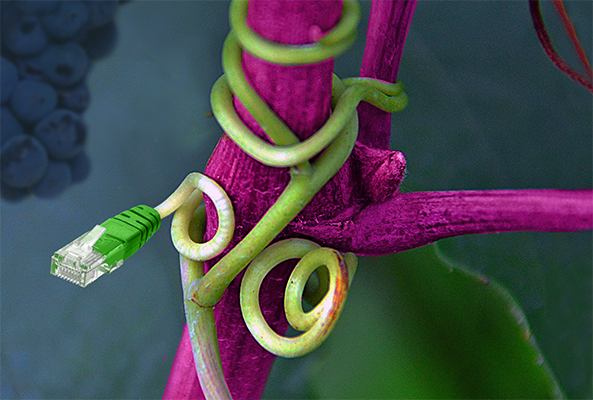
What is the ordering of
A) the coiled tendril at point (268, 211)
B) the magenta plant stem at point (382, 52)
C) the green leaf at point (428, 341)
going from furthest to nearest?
the green leaf at point (428, 341) < the magenta plant stem at point (382, 52) < the coiled tendril at point (268, 211)

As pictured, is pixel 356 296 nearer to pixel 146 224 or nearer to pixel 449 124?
pixel 449 124

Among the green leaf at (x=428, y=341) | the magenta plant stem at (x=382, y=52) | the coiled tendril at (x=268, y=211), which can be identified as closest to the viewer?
the coiled tendril at (x=268, y=211)

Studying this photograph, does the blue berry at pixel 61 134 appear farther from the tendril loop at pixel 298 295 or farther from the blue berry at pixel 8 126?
the tendril loop at pixel 298 295

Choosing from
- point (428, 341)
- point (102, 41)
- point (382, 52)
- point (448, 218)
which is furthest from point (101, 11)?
point (428, 341)

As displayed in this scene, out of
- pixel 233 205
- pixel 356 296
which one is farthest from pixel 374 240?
pixel 356 296

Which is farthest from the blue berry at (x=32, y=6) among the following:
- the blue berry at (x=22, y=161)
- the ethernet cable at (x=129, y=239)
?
the ethernet cable at (x=129, y=239)

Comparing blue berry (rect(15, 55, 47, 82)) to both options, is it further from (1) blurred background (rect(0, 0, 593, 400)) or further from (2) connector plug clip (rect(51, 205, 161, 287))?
(2) connector plug clip (rect(51, 205, 161, 287))

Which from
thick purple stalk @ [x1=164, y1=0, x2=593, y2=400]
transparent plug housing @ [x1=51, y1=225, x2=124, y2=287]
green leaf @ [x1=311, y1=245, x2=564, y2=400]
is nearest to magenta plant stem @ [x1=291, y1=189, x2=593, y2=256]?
thick purple stalk @ [x1=164, y1=0, x2=593, y2=400]
